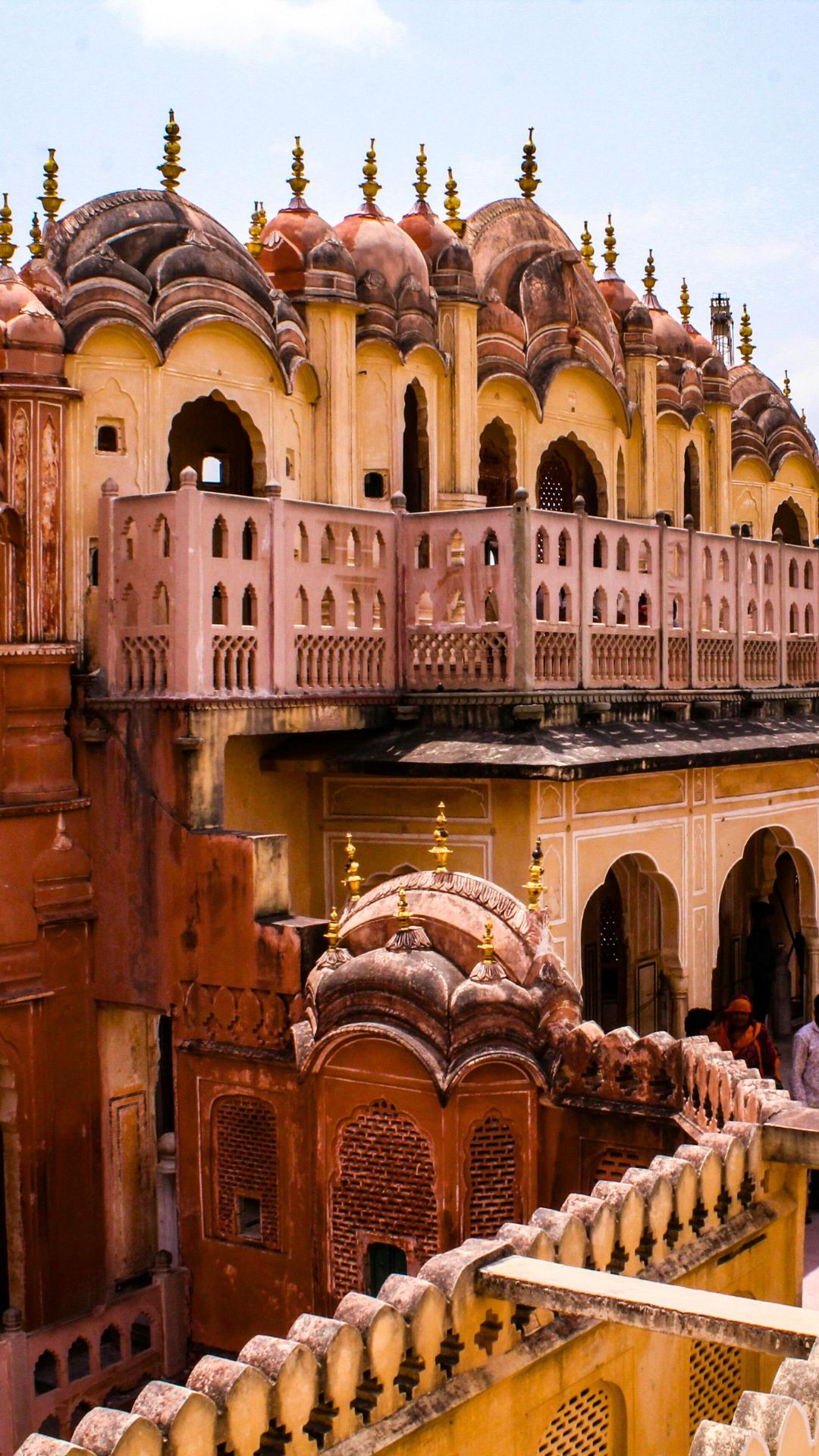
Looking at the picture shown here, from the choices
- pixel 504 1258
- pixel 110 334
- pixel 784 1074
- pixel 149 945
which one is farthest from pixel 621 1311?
pixel 784 1074

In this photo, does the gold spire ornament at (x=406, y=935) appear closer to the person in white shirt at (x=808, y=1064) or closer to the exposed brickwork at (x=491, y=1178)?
the exposed brickwork at (x=491, y=1178)

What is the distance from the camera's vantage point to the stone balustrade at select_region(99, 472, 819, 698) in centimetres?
1035

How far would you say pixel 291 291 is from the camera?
1263 centimetres

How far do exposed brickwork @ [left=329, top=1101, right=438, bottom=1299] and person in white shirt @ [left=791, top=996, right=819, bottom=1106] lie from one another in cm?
360

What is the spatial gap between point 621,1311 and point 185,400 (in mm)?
7049

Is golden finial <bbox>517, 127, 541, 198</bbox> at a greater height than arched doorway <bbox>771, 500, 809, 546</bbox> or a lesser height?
greater

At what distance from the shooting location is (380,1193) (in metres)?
8.86

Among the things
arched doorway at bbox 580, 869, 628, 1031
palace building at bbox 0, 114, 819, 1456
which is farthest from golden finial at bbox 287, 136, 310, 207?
arched doorway at bbox 580, 869, 628, 1031

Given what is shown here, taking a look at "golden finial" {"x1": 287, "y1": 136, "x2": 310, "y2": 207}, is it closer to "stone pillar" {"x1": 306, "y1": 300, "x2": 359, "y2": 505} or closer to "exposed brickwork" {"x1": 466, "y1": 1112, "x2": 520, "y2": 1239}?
"stone pillar" {"x1": 306, "y1": 300, "x2": 359, "y2": 505}

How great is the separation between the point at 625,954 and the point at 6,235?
25.9 ft

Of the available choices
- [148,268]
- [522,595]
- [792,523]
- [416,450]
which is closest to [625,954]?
[416,450]

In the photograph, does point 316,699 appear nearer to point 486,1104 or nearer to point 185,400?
point 185,400

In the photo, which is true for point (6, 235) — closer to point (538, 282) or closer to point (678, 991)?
point (538, 282)

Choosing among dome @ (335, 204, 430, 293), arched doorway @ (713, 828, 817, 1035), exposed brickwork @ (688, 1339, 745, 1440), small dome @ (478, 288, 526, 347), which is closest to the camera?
exposed brickwork @ (688, 1339, 745, 1440)
